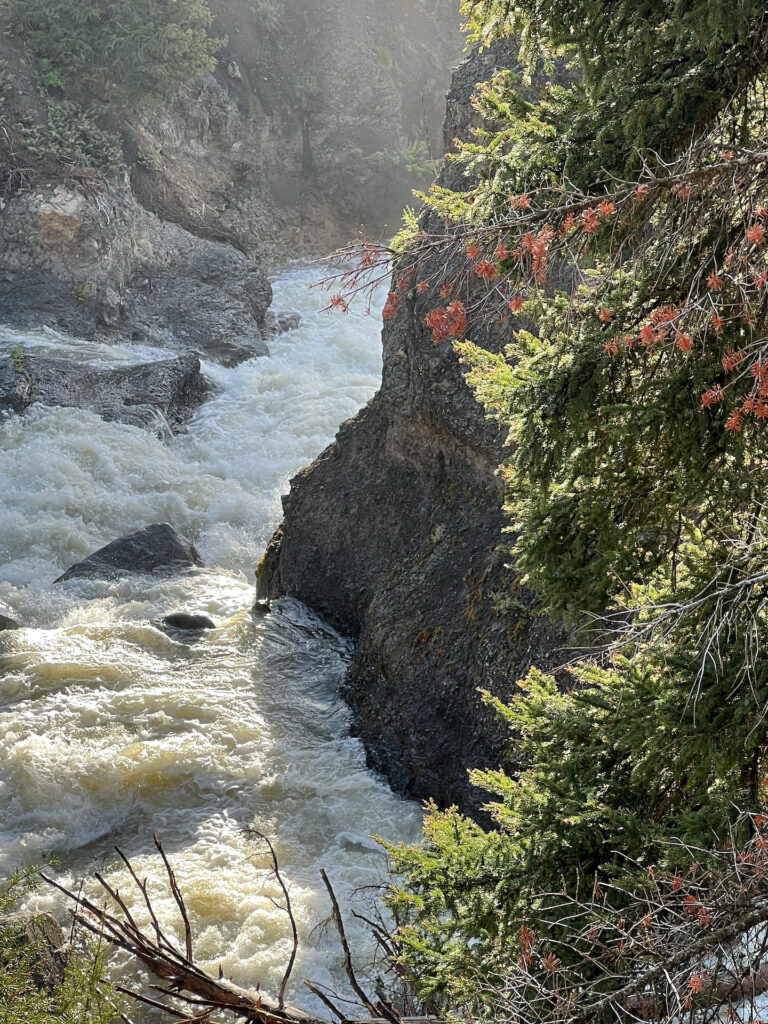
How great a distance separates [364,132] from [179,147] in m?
6.21

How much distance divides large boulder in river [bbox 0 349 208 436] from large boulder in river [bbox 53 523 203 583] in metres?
3.83

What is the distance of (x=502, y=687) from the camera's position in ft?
22.1

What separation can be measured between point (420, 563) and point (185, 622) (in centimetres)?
283

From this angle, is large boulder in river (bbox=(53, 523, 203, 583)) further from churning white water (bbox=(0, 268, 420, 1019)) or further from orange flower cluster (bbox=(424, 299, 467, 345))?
orange flower cluster (bbox=(424, 299, 467, 345))

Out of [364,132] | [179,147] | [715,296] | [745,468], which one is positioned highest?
[364,132]

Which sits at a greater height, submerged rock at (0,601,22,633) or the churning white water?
the churning white water

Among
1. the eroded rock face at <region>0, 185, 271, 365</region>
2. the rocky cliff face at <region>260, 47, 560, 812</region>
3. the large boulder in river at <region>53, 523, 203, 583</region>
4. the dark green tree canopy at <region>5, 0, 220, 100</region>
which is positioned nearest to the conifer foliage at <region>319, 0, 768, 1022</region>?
the rocky cliff face at <region>260, 47, 560, 812</region>

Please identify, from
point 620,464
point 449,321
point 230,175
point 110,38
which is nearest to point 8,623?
point 449,321

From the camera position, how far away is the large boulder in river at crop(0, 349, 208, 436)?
14445mm

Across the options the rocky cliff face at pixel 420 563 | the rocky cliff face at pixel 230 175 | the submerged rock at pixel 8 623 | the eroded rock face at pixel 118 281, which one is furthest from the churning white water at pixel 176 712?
the rocky cliff face at pixel 230 175

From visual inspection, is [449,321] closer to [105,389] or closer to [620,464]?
[620,464]

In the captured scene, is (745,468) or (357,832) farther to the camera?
(357,832)

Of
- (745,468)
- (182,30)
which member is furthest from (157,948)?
(182,30)

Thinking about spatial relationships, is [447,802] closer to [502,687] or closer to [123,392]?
[502,687]
